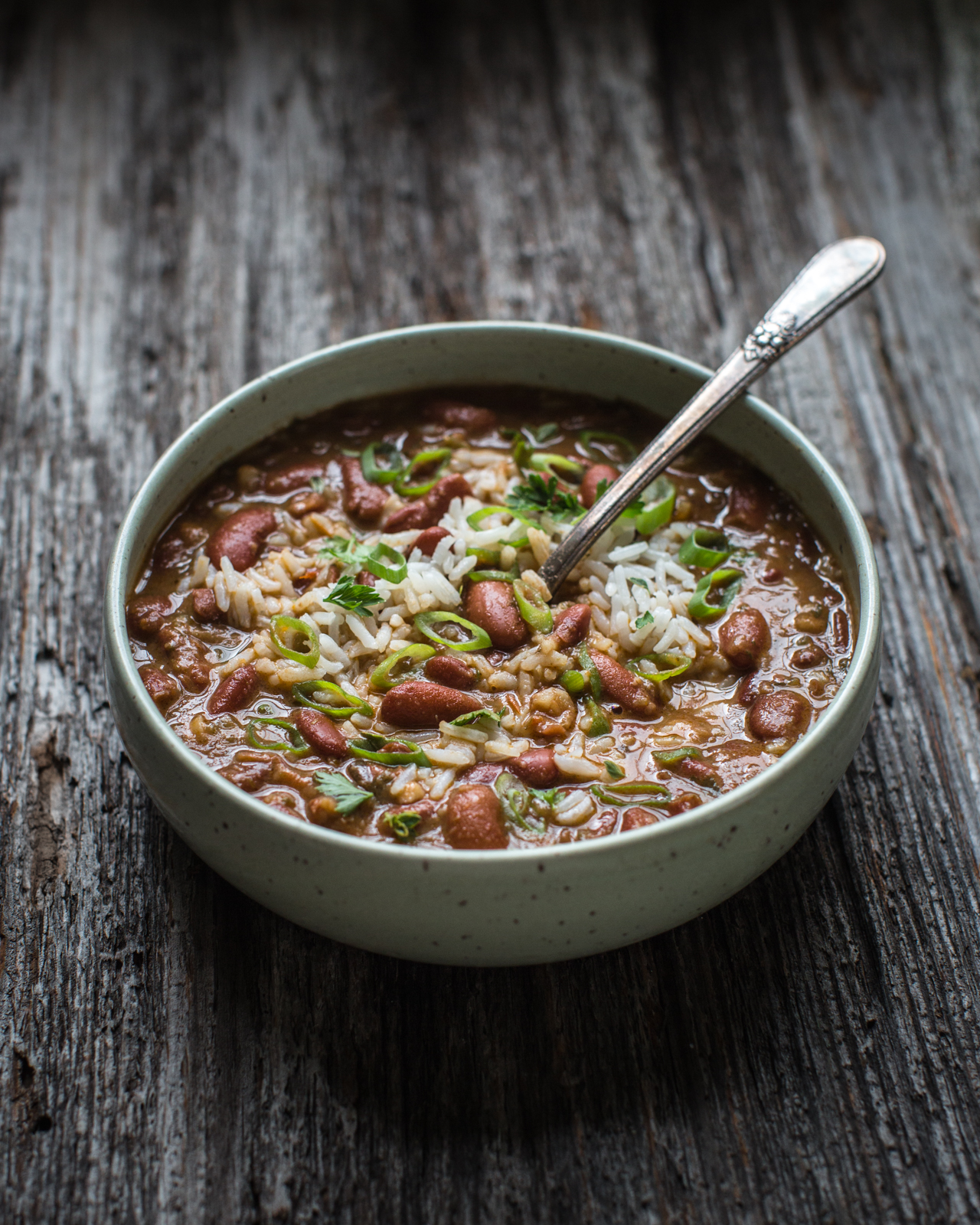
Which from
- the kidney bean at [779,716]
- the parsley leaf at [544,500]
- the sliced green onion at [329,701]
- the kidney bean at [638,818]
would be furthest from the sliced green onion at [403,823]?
the parsley leaf at [544,500]

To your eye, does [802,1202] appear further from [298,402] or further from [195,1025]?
[298,402]

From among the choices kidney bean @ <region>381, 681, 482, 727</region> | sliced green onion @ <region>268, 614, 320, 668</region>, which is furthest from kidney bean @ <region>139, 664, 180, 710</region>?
kidney bean @ <region>381, 681, 482, 727</region>

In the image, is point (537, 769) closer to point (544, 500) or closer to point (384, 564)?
point (384, 564)

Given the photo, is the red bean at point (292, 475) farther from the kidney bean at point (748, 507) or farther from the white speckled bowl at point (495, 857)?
the kidney bean at point (748, 507)

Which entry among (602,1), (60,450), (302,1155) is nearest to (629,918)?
(302,1155)

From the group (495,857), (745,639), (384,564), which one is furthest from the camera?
(384,564)

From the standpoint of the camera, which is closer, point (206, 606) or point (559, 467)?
point (206, 606)

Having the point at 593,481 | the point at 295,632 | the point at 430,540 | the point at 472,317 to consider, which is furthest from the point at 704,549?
the point at 472,317
